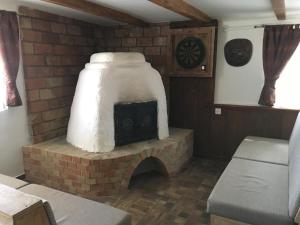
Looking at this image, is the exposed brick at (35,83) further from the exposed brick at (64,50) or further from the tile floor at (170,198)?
the tile floor at (170,198)

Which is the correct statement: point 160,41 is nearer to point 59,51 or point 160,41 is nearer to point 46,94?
point 59,51

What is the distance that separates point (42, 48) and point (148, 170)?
6.87ft

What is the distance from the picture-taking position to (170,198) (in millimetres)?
2748

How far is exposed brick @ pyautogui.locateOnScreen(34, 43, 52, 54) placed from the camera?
10.2 ft

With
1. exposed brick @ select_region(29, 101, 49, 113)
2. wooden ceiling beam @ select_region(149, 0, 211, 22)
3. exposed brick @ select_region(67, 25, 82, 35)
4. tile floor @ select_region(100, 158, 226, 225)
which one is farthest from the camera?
exposed brick @ select_region(67, 25, 82, 35)

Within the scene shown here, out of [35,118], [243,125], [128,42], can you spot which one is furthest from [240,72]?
[35,118]

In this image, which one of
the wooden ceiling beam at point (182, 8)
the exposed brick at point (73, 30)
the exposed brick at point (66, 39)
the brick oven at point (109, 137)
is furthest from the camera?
the exposed brick at point (73, 30)

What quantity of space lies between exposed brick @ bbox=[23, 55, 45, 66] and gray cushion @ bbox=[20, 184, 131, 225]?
1786 mm

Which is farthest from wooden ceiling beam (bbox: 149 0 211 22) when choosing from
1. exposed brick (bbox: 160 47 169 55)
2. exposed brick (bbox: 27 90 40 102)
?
exposed brick (bbox: 27 90 40 102)

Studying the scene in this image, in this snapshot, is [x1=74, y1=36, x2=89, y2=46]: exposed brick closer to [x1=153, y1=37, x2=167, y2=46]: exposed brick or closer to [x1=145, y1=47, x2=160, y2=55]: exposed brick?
[x1=145, y1=47, x2=160, y2=55]: exposed brick

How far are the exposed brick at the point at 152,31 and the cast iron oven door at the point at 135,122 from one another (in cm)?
119

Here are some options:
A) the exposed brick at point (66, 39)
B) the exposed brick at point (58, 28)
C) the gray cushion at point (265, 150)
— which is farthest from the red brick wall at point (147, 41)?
the gray cushion at point (265, 150)

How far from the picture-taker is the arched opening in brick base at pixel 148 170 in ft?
10.5

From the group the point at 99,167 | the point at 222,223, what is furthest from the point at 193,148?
the point at 222,223
